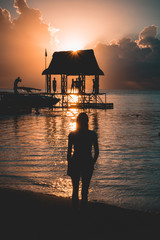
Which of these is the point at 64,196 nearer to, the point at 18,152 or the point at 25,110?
the point at 18,152

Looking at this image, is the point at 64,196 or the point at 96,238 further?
the point at 64,196

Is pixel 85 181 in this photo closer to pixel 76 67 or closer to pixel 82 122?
pixel 82 122

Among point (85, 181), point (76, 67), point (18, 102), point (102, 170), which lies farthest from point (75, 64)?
point (85, 181)

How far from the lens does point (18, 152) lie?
390 inches

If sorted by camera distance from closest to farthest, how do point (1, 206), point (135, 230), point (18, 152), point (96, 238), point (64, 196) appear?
1. point (96, 238)
2. point (135, 230)
3. point (1, 206)
4. point (64, 196)
5. point (18, 152)

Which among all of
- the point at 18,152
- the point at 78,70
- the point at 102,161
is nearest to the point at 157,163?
the point at 102,161

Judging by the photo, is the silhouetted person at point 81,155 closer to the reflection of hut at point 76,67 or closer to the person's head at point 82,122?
the person's head at point 82,122

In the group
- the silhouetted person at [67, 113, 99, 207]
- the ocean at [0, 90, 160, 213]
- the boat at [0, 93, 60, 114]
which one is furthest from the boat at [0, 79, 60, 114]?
the silhouetted person at [67, 113, 99, 207]

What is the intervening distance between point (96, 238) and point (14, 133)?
39.8 ft

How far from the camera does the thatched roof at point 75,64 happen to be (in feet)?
111

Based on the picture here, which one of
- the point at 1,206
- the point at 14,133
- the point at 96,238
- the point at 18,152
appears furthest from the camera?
the point at 14,133

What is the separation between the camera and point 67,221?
4023 mm

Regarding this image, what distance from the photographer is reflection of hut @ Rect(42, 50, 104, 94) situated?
3381 cm

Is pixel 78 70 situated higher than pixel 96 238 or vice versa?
pixel 78 70
